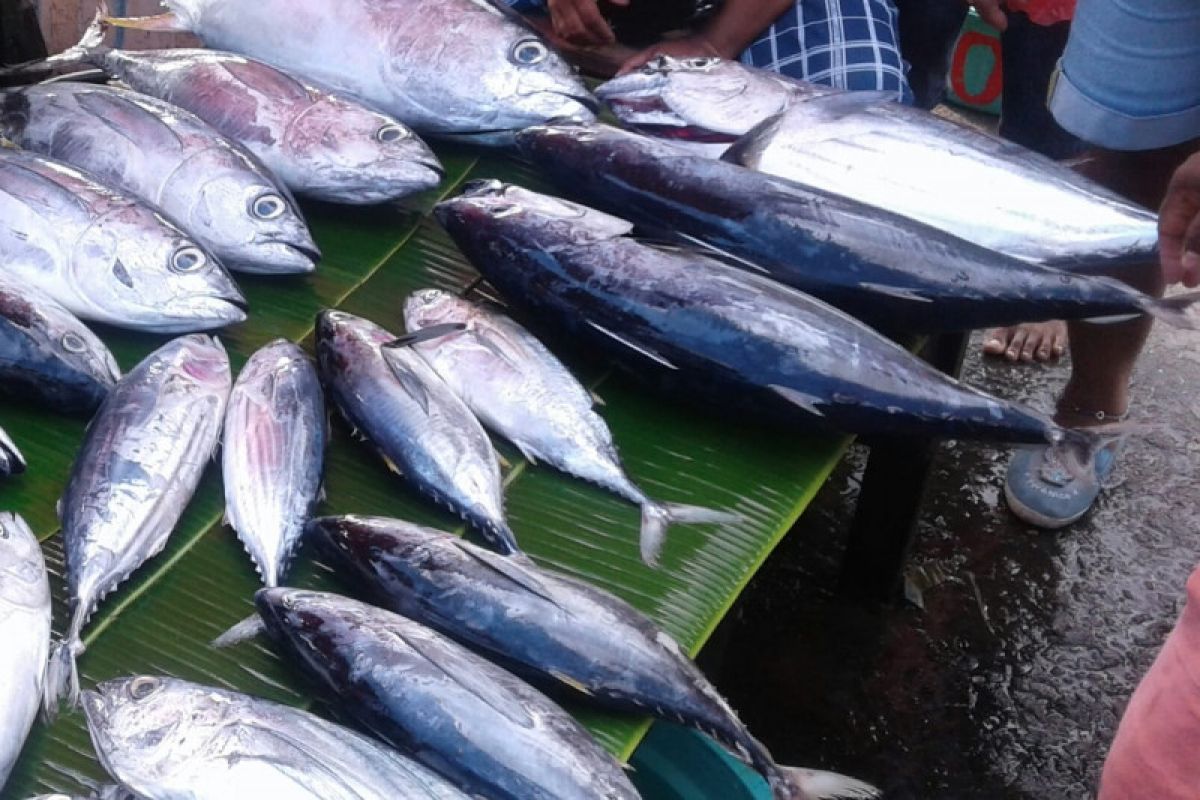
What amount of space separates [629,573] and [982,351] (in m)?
3.29

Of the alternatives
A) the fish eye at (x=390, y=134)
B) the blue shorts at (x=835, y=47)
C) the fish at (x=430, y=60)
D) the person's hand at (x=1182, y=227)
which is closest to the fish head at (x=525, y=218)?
the fish eye at (x=390, y=134)

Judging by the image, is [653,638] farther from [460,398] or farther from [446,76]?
[446,76]

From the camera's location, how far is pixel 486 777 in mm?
1635

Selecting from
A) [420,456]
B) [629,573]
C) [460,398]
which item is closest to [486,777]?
[629,573]

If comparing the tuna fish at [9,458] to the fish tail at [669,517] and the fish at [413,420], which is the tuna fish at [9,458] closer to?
the fish at [413,420]

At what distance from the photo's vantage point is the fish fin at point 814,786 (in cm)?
186

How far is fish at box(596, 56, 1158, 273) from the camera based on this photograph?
8.25 ft

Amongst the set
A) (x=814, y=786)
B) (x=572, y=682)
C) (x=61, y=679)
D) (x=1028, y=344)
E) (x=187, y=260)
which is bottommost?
(x=1028, y=344)

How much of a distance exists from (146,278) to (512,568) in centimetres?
102

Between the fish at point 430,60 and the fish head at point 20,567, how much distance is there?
148cm

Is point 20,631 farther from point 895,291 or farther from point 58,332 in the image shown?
point 895,291

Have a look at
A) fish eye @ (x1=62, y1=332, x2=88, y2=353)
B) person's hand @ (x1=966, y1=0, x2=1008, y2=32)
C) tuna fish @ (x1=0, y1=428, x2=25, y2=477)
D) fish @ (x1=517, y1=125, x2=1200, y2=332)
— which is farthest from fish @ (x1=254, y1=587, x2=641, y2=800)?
person's hand @ (x1=966, y1=0, x2=1008, y2=32)

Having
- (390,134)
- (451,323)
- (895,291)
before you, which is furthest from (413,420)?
(895,291)

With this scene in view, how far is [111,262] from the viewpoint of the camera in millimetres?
2338
